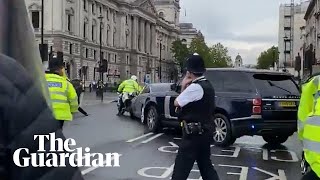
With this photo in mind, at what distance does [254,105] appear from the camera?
12.2 m

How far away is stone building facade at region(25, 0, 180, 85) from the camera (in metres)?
80.4

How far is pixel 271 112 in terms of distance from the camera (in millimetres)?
12180

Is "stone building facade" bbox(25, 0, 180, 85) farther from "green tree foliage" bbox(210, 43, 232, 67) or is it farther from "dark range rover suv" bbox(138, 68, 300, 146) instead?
"dark range rover suv" bbox(138, 68, 300, 146)

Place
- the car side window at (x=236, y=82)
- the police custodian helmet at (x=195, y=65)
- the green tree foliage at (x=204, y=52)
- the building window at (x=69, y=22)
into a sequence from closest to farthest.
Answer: the police custodian helmet at (x=195, y=65), the car side window at (x=236, y=82), the building window at (x=69, y=22), the green tree foliage at (x=204, y=52)

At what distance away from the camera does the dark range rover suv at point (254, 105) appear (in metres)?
12.2

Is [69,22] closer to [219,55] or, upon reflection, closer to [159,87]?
[159,87]

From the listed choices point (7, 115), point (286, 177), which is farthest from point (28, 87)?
point (286, 177)

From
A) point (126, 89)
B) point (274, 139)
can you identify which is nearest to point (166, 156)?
point (274, 139)

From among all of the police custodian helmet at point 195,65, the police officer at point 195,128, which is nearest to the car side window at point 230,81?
the police custodian helmet at point 195,65

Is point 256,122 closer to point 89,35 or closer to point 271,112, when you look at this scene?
point 271,112

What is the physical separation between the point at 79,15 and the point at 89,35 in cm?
875

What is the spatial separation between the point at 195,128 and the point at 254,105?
6252mm

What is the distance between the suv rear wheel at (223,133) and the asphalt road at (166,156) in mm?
257

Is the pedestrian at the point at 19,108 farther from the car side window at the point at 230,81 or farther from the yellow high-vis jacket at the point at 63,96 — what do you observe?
the car side window at the point at 230,81
